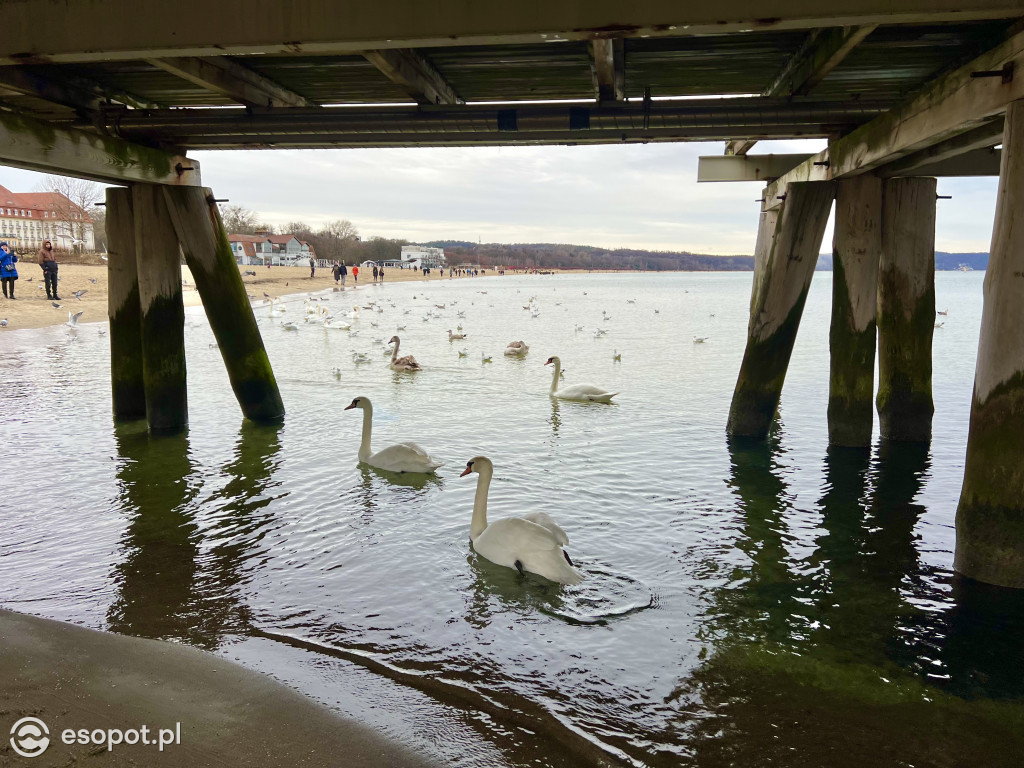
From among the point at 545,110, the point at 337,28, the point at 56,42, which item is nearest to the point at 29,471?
the point at 56,42

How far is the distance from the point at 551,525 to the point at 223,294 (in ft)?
22.0

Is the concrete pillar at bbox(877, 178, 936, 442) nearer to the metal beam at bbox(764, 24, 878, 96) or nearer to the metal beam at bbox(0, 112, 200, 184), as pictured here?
the metal beam at bbox(764, 24, 878, 96)

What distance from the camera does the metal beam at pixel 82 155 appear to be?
7719mm

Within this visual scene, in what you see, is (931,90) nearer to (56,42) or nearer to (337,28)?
(337,28)

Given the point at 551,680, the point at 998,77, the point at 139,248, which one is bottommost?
the point at 551,680

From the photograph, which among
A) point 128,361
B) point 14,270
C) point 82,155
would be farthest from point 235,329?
point 14,270

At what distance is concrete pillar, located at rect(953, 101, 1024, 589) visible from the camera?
17.3 ft

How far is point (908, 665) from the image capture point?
15.7 feet

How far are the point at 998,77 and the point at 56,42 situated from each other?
695cm

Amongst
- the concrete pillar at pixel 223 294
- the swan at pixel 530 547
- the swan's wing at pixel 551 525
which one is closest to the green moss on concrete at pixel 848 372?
the swan's wing at pixel 551 525

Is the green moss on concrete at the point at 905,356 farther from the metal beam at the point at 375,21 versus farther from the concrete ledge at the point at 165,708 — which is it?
the concrete ledge at the point at 165,708

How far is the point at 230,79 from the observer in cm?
755

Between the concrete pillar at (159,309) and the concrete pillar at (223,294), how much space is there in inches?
8.2

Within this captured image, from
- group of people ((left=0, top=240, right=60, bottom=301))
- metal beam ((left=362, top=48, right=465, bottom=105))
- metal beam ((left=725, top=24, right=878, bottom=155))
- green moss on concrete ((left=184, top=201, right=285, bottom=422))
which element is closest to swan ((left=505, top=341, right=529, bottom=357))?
green moss on concrete ((left=184, top=201, right=285, bottom=422))
